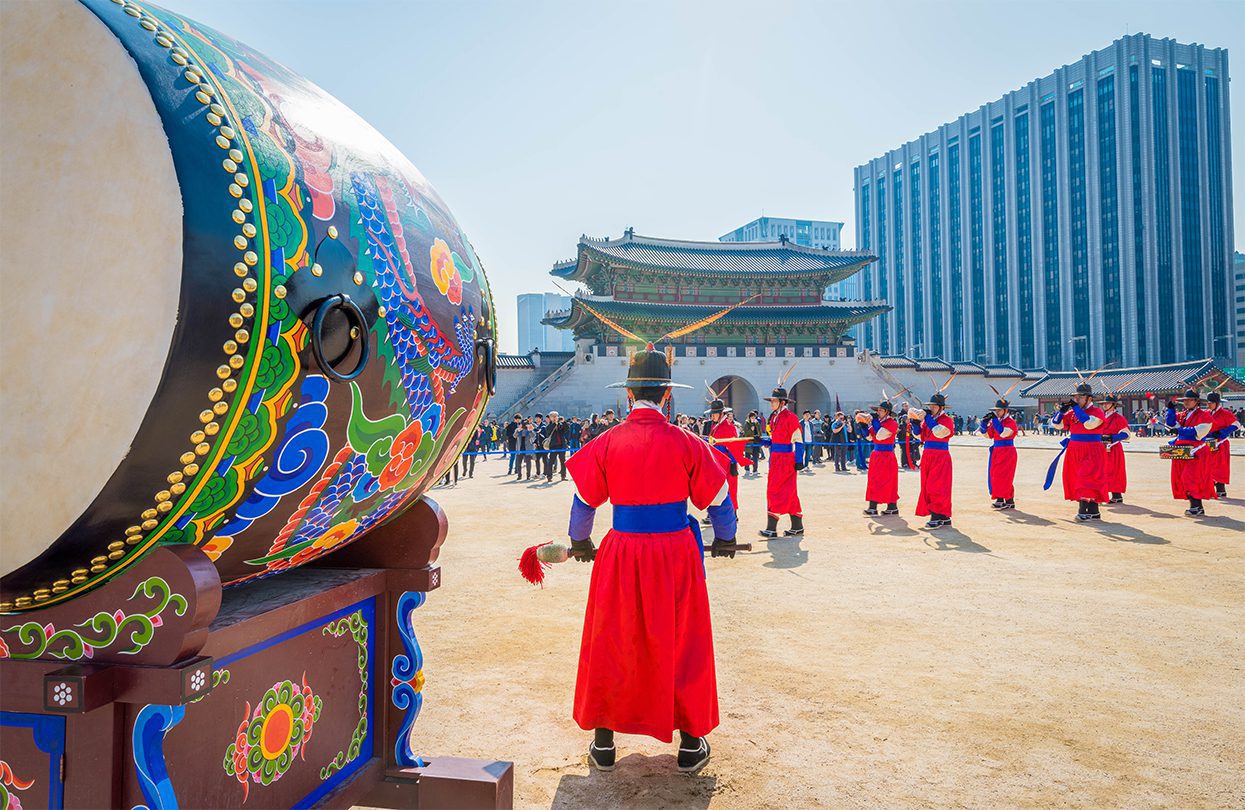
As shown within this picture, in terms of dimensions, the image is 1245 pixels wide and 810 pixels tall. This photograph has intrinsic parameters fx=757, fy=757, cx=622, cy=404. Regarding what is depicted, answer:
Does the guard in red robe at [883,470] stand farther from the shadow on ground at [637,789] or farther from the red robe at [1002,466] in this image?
the shadow on ground at [637,789]

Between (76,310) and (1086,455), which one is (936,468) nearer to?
(1086,455)

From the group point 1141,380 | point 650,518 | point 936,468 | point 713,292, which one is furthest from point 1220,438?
point 1141,380

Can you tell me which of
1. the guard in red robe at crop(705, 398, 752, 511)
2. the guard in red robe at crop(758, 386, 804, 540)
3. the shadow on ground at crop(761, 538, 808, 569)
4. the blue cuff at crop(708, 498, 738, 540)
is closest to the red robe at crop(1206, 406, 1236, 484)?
the guard in red robe at crop(758, 386, 804, 540)

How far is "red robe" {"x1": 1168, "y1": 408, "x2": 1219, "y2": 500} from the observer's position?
10.3 metres

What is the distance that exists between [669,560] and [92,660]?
2130mm

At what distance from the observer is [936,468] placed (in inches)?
380

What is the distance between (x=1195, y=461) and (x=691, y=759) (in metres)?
10.5

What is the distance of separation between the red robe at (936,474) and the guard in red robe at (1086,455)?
1.61m

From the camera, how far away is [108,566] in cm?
156

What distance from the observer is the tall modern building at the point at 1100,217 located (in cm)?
5697

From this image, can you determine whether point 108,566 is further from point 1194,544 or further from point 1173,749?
point 1194,544

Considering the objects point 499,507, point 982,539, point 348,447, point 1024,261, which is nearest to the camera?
point 348,447

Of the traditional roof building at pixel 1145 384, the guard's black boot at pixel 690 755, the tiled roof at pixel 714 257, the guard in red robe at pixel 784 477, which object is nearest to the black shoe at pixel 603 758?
the guard's black boot at pixel 690 755

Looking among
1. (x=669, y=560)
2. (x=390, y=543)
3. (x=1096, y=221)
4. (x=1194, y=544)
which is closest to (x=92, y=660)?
(x=390, y=543)
